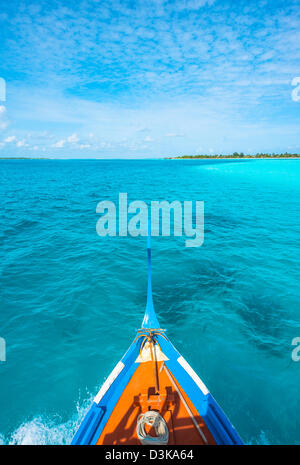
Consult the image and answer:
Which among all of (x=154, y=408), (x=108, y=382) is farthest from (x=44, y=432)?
(x=154, y=408)

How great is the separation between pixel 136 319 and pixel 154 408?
5.13 m

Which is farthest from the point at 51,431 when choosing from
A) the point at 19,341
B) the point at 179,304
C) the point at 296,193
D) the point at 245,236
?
the point at 296,193

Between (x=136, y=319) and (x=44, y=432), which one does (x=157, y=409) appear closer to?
(x=44, y=432)

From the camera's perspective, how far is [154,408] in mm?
5914

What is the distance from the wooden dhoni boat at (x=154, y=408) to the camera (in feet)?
17.2

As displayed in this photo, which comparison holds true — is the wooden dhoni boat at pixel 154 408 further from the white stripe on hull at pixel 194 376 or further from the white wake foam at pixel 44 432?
the white wake foam at pixel 44 432

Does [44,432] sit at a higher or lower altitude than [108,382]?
lower

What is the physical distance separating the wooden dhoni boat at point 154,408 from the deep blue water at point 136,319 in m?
2.00

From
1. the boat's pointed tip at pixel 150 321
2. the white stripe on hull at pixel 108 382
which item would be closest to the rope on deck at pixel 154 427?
the white stripe on hull at pixel 108 382

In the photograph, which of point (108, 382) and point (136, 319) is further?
point (136, 319)

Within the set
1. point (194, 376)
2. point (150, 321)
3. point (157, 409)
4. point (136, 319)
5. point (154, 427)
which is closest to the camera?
point (154, 427)

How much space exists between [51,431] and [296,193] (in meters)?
49.5

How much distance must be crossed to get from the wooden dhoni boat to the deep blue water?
200 centimetres
